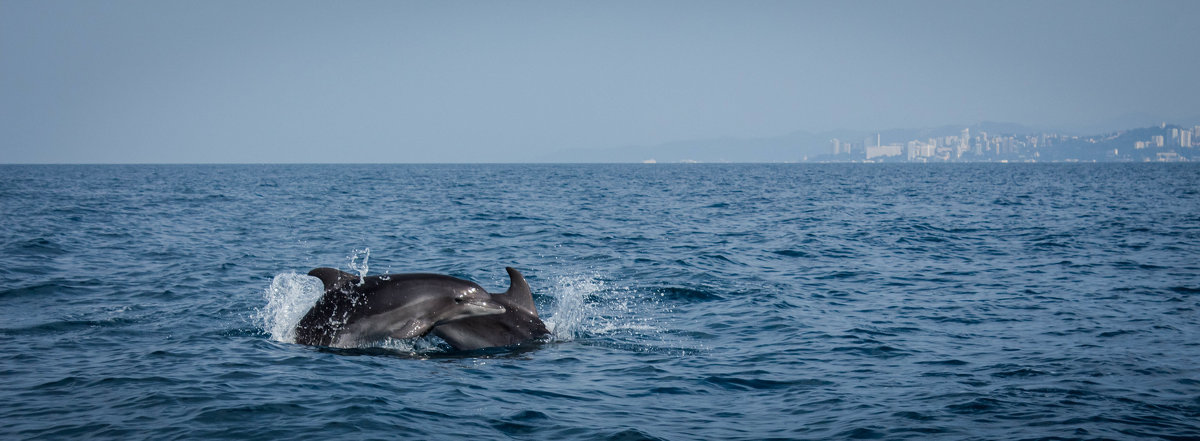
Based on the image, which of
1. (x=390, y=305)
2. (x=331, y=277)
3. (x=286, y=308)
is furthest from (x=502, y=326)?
(x=286, y=308)

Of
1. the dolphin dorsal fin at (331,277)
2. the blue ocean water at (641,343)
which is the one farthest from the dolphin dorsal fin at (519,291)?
the dolphin dorsal fin at (331,277)

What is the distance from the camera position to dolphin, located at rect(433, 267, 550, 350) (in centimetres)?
1228

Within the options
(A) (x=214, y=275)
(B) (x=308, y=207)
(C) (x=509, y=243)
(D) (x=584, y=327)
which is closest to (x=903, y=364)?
(D) (x=584, y=327)

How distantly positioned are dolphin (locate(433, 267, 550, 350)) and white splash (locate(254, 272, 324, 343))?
238cm

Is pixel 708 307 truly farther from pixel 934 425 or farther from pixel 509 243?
pixel 509 243

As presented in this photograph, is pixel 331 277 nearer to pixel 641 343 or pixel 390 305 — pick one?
pixel 390 305

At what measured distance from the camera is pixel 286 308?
1424cm

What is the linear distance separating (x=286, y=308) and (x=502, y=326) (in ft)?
12.5

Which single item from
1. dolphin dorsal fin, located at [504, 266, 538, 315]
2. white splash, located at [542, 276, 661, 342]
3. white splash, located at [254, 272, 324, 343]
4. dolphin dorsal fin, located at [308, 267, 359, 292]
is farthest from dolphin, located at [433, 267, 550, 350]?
white splash, located at [254, 272, 324, 343]

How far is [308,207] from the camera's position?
4678 cm

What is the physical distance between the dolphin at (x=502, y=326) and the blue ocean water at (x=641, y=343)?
1.00ft

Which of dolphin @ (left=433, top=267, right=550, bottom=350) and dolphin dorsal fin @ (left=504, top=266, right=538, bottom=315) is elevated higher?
dolphin dorsal fin @ (left=504, top=266, right=538, bottom=315)

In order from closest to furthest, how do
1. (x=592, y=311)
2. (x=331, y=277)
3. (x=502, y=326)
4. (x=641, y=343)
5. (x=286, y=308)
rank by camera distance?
(x=331, y=277)
(x=502, y=326)
(x=641, y=343)
(x=286, y=308)
(x=592, y=311)

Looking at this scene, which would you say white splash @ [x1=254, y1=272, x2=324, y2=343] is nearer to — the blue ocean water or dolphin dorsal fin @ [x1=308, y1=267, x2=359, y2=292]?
the blue ocean water
